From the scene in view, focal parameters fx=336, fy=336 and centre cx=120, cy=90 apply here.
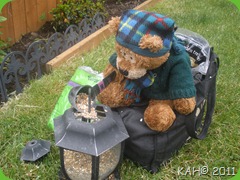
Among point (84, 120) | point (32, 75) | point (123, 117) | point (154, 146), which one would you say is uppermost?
point (84, 120)

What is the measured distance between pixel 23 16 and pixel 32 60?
0.71 metres

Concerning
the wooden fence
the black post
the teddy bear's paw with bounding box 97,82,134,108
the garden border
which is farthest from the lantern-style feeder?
the wooden fence

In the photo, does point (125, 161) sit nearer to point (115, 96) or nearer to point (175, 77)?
point (115, 96)

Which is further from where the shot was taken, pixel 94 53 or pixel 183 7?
pixel 183 7

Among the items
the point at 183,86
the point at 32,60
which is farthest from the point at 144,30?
the point at 32,60

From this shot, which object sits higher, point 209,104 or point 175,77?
point 175,77

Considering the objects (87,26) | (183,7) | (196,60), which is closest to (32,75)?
(87,26)

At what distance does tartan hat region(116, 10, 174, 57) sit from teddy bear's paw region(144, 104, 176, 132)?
292 millimetres

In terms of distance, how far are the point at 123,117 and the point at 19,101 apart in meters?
0.96

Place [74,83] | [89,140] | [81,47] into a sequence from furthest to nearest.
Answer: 1. [81,47]
2. [74,83]
3. [89,140]

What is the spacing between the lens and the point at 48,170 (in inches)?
69.2

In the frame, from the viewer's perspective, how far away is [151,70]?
1.66 meters

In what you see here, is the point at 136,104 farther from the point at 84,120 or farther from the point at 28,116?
Answer: the point at 28,116

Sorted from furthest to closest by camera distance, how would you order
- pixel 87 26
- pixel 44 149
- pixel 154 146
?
pixel 87 26 → pixel 44 149 → pixel 154 146
